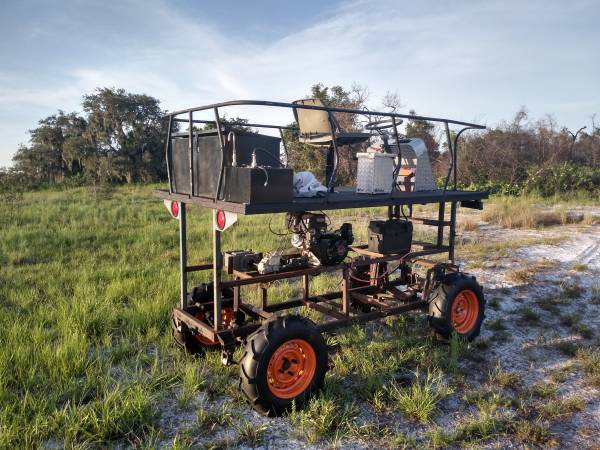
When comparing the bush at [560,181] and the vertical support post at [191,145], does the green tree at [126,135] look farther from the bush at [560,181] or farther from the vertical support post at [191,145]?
the vertical support post at [191,145]

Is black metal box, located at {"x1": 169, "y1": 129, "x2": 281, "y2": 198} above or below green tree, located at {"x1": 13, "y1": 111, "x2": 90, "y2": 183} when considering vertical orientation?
Answer: below

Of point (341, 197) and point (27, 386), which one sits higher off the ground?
point (341, 197)

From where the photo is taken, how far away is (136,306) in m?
5.47

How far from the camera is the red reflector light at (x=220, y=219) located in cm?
361

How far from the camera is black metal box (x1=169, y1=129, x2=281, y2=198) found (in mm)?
3695

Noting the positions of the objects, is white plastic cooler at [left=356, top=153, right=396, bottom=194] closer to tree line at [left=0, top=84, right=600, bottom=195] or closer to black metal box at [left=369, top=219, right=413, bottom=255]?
black metal box at [left=369, top=219, right=413, bottom=255]

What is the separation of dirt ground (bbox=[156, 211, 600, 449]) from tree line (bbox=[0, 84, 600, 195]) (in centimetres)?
583

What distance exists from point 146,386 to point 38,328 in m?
1.66

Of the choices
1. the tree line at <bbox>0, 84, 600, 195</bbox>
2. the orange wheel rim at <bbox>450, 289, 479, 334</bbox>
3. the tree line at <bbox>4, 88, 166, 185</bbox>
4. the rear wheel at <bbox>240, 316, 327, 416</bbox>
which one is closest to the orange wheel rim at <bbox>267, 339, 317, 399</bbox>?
the rear wheel at <bbox>240, 316, 327, 416</bbox>

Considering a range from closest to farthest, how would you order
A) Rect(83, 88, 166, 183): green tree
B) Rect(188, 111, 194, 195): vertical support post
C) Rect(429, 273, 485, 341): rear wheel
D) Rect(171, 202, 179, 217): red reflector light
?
Rect(188, 111, 194, 195): vertical support post < Rect(171, 202, 179, 217): red reflector light < Rect(429, 273, 485, 341): rear wheel < Rect(83, 88, 166, 183): green tree

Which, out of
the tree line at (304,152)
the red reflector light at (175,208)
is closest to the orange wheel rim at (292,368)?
the red reflector light at (175,208)

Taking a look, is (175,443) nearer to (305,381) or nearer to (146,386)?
(146,386)

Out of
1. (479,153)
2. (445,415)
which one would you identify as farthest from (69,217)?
(479,153)

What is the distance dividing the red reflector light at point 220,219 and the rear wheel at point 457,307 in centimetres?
250
